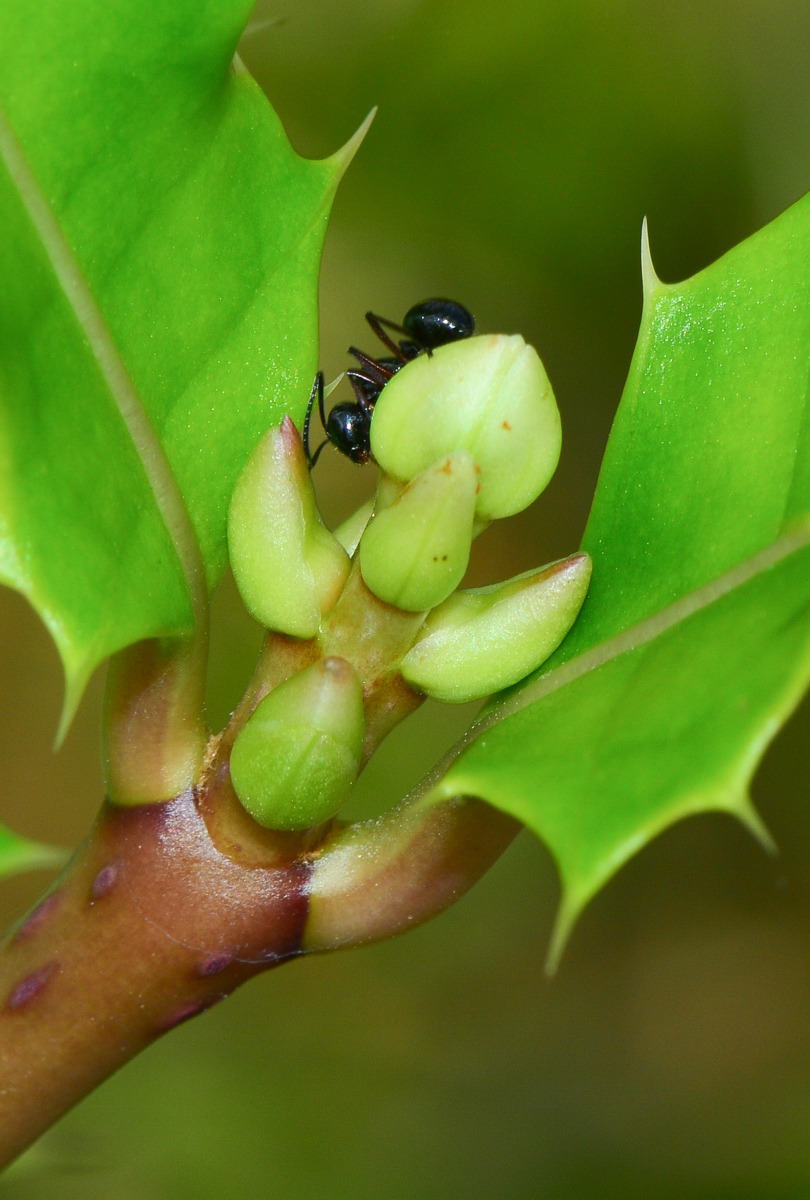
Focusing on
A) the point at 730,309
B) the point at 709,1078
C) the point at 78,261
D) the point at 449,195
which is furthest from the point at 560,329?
the point at 78,261

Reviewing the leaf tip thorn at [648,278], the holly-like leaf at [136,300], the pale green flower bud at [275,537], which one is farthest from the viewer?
the leaf tip thorn at [648,278]

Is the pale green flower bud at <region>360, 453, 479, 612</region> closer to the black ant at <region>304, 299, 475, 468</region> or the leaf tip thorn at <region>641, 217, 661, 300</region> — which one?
the leaf tip thorn at <region>641, 217, 661, 300</region>

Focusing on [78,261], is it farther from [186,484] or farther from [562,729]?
[562,729]

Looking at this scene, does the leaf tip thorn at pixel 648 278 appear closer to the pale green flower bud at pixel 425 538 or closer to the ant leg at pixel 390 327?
the pale green flower bud at pixel 425 538

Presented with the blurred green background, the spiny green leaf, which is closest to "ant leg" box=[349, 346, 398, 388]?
the spiny green leaf

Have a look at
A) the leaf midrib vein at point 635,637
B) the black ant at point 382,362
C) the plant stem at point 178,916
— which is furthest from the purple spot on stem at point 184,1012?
the black ant at point 382,362
